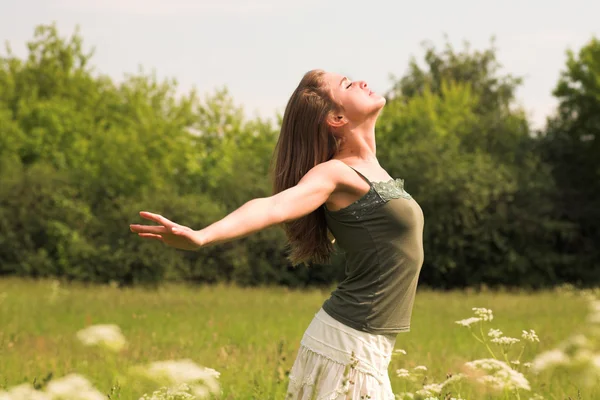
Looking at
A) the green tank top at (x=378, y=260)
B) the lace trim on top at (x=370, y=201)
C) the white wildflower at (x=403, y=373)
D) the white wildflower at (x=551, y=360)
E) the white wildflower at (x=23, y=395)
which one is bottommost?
the white wildflower at (x=403, y=373)

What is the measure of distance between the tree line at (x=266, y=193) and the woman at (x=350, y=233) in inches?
871

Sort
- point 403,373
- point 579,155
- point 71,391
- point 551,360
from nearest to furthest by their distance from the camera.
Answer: point 71,391
point 551,360
point 403,373
point 579,155

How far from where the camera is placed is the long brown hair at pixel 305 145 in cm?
400

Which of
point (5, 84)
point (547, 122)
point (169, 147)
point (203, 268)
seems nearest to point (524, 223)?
point (547, 122)

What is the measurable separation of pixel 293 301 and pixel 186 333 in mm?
6510

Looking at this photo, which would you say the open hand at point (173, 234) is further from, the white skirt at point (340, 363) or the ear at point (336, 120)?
the ear at point (336, 120)

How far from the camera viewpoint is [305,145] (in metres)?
4.01

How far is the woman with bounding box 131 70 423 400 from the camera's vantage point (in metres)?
3.64

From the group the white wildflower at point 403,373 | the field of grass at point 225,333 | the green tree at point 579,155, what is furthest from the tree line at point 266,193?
the white wildflower at point 403,373

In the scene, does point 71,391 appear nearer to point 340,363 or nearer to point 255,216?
point 255,216

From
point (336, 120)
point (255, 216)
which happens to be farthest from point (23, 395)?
point (336, 120)

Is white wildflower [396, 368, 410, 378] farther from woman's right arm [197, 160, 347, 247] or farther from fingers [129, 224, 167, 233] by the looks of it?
fingers [129, 224, 167, 233]

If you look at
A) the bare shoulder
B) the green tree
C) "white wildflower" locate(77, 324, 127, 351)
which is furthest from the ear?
the green tree

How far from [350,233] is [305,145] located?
0.52 m
